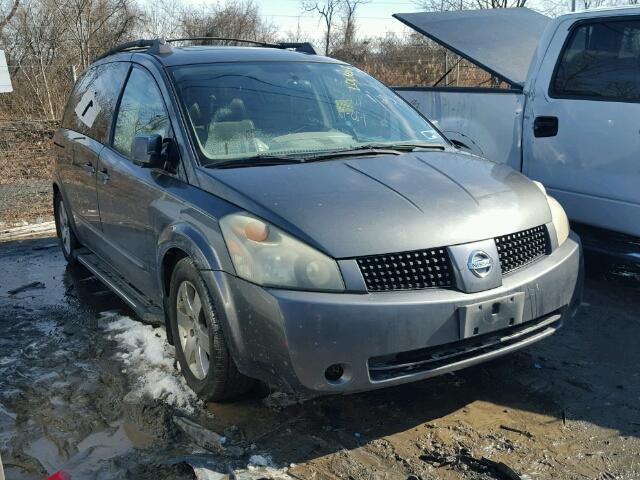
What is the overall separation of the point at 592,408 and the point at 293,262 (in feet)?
5.69

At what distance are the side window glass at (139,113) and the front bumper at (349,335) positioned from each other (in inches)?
52.3

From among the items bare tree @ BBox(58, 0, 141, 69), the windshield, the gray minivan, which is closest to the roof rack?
the gray minivan

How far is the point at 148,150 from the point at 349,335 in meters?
1.63

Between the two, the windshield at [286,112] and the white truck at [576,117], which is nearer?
the windshield at [286,112]

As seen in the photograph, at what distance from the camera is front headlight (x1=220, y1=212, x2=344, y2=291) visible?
2852mm

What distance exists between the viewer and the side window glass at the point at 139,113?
4.00 metres

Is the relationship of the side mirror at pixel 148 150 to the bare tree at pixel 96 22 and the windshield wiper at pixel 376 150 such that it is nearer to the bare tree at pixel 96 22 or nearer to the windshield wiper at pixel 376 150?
the windshield wiper at pixel 376 150

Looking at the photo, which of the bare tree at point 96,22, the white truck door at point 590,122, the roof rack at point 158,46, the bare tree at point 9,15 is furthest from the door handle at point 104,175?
the bare tree at point 9,15

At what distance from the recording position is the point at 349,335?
9.20 ft

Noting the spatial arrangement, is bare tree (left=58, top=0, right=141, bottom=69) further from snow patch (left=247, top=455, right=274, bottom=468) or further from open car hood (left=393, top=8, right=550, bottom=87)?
snow patch (left=247, top=455, right=274, bottom=468)

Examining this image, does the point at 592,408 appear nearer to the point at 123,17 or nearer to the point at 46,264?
the point at 46,264

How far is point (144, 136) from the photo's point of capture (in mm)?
3719

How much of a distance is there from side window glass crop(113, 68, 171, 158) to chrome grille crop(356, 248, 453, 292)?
5.26 ft

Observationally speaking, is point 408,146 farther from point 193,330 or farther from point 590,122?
point 590,122
